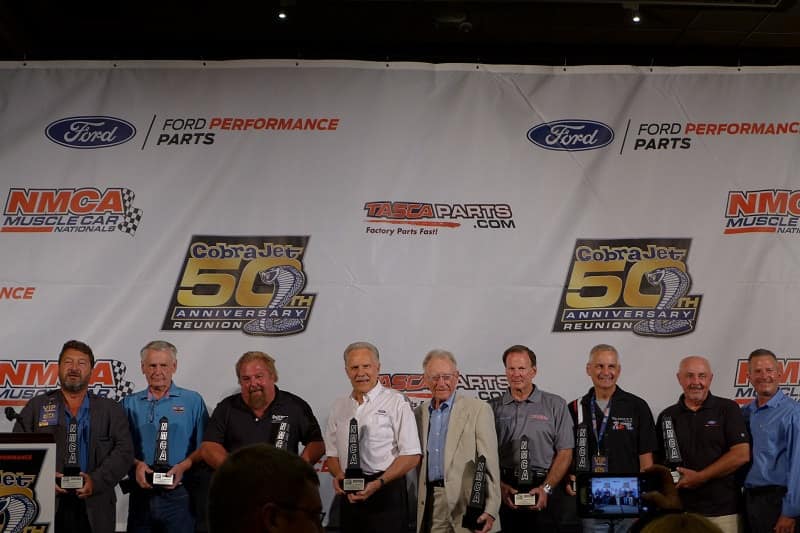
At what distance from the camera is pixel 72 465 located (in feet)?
16.2

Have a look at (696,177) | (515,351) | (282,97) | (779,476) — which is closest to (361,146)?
(282,97)

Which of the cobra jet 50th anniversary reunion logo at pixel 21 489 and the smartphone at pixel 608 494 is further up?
the smartphone at pixel 608 494

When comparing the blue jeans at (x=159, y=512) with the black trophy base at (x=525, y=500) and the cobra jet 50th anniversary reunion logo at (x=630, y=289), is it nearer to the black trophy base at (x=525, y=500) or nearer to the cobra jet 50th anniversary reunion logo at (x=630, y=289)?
the black trophy base at (x=525, y=500)

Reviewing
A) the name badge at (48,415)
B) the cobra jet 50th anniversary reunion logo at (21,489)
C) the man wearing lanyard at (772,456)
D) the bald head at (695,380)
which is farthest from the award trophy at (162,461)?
the man wearing lanyard at (772,456)

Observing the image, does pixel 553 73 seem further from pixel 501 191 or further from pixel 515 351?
pixel 515 351

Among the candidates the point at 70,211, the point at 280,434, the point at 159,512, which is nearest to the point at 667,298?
the point at 280,434

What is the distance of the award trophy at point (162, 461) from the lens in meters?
5.18

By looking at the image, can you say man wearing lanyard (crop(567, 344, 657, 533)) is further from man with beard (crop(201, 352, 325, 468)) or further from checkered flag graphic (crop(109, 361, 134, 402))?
checkered flag graphic (crop(109, 361, 134, 402))

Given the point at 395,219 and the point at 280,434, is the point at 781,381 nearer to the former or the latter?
the point at 395,219

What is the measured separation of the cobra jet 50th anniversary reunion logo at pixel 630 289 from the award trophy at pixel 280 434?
189cm

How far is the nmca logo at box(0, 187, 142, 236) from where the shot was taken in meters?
6.21

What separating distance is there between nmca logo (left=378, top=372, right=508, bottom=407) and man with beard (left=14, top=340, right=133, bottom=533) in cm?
168

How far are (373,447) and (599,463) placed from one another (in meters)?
1.27

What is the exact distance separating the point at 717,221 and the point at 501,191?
144 cm
